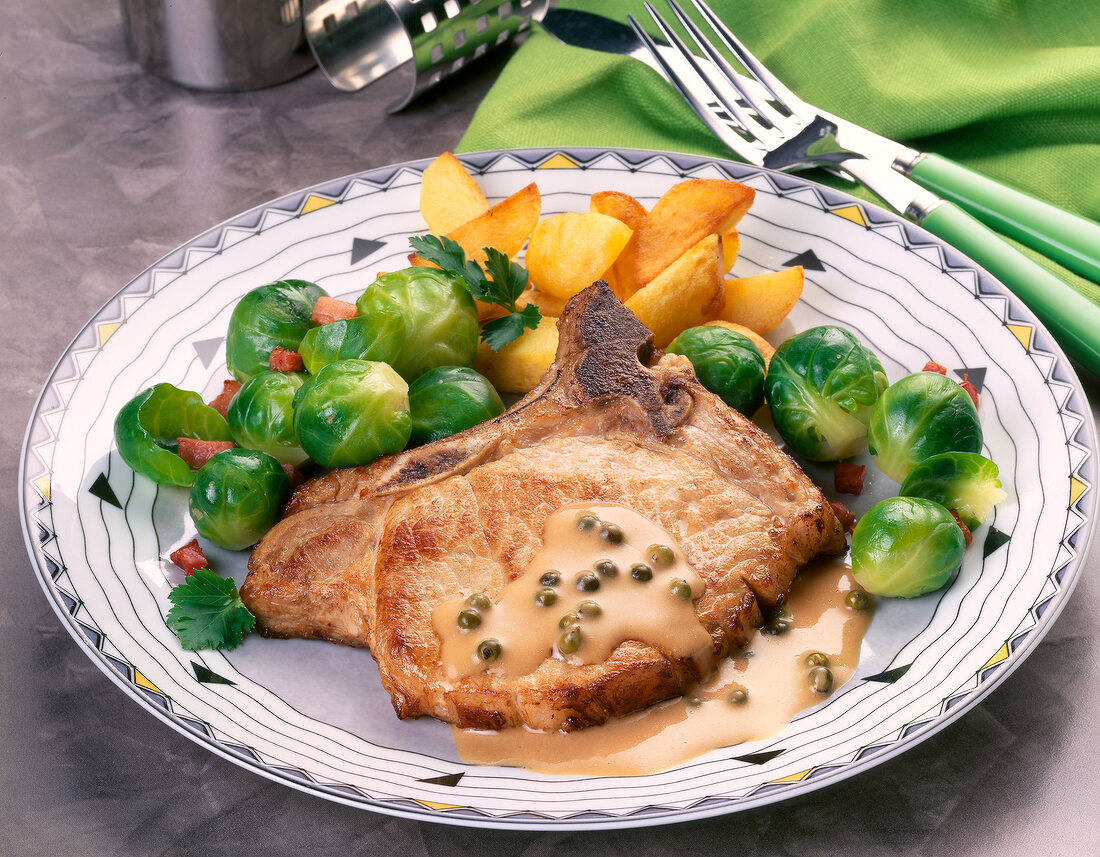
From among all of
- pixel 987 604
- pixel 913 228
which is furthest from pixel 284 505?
pixel 913 228

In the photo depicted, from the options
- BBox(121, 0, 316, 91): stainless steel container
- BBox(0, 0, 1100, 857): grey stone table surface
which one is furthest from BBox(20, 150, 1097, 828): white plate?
BBox(121, 0, 316, 91): stainless steel container

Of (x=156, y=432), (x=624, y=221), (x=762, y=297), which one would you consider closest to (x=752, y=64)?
(x=624, y=221)

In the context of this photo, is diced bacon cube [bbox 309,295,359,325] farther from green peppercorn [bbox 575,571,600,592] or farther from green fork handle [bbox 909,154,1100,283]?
green fork handle [bbox 909,154,1100,283]

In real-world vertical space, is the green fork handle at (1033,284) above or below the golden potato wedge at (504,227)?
below

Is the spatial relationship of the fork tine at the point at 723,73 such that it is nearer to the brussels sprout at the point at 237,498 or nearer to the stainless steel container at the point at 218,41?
the stainless steel container at the point at 218,41

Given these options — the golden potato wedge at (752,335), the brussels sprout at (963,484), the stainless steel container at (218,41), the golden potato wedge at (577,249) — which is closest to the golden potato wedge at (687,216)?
the golden potato wedge at (577,249)
